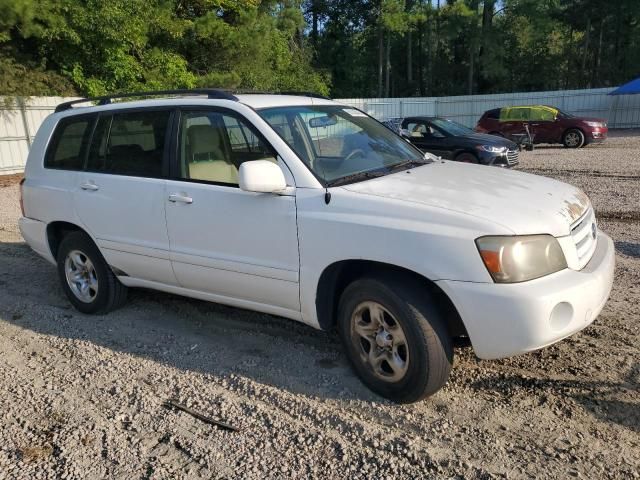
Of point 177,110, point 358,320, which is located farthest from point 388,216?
point 177,110

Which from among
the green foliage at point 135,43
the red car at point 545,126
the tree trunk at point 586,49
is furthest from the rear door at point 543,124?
the tree trunk at point 586,49

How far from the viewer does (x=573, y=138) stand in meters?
20.3

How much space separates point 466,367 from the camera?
12.7ft

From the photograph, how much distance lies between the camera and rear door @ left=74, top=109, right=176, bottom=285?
4.43 metres

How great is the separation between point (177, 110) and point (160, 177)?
530 mm

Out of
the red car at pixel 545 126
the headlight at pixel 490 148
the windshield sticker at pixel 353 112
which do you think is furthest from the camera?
the red car at pixel 545 126

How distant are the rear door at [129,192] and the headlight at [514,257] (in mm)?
2465

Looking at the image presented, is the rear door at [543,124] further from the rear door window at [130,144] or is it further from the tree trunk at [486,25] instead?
the tree trunk at [486,25]

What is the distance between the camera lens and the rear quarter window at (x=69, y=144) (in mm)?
5062

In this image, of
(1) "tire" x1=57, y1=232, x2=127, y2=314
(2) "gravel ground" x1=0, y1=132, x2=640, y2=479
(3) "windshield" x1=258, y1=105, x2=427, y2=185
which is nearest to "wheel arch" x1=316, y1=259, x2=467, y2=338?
(2) "gravel ground" x1=0, y1=132, x2=640, y2=479

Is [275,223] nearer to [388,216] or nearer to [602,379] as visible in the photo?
[388,216]

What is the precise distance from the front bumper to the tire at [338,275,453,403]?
206 millimetres

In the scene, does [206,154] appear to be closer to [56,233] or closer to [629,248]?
[56,233]

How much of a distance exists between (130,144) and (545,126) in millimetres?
19039
